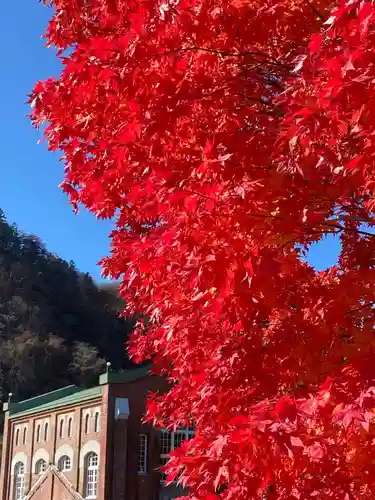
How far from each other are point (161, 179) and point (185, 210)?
54cm

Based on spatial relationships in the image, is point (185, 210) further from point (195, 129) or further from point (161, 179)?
point (195, 129)

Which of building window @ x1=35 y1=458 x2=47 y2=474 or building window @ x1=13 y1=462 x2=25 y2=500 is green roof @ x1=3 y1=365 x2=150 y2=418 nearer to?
building window @ x1=35 y1=458 x2=47 y2=474

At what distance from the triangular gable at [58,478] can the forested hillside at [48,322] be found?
29.5 meters

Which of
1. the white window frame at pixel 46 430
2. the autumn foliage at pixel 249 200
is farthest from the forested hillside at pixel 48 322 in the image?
the autumn foliage at pixel 249 200

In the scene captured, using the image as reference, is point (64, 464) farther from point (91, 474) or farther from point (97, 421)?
point (97, 421)

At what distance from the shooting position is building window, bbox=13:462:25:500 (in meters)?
43.7

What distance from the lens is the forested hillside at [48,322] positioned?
2861 inches

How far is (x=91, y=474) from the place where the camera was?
35562 mm

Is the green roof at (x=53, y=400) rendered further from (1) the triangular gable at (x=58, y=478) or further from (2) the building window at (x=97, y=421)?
(1) the triangular gable at (x=58, y=478)

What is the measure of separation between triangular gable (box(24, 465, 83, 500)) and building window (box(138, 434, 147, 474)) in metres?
3.59

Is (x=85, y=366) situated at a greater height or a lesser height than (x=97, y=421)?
greater

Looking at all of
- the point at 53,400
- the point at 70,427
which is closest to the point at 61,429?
the point at 70,427

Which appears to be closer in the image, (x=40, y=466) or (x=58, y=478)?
(x=58, y=478)

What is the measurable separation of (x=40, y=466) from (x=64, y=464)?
4.01 m
